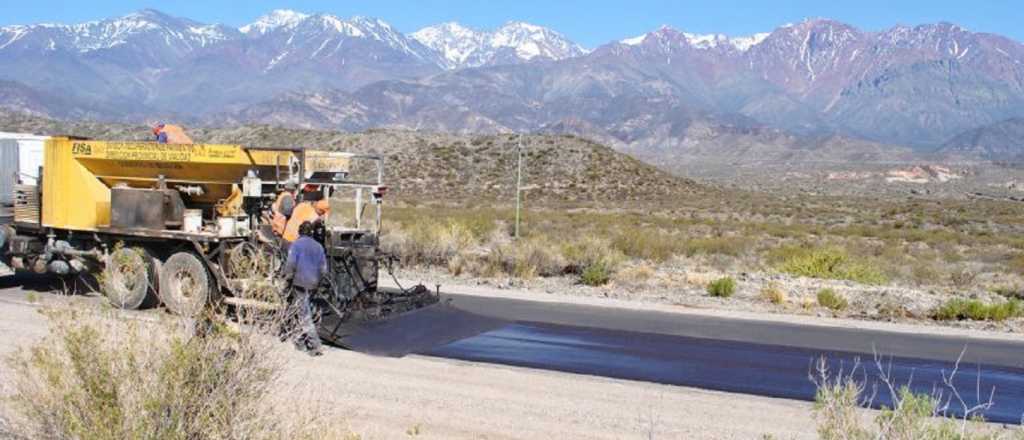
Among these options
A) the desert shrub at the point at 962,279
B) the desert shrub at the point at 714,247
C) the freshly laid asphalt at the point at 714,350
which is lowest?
the freshly laid asphalt at the point at 714,350

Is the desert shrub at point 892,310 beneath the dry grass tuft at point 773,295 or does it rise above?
beneath

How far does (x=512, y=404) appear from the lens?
997 centimetres

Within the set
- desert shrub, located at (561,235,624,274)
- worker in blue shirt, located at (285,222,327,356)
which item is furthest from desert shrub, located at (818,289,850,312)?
worker in blue shirt, located at (285,222,327,356)

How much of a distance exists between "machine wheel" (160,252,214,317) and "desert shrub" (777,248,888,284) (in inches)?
592

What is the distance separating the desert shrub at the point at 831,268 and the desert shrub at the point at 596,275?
18.3 ft

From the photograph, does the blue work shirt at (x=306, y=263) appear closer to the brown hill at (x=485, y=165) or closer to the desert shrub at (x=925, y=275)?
the desert shrub at (x=925, y=275)

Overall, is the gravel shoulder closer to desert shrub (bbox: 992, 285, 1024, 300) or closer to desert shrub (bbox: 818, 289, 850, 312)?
desert shrub (bbox: 818, 289, 850, 312)

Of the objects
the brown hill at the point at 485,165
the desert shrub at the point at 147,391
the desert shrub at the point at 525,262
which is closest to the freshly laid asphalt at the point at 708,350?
the desert shrub at the point at 525,262

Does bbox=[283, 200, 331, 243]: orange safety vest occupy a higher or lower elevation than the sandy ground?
higher

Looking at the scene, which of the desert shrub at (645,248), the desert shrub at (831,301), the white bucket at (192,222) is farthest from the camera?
the desert shrub at (645,248)

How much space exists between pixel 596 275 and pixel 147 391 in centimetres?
1609

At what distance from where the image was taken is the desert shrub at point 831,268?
2350 centimetres

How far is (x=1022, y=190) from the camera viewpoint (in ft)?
→ 388

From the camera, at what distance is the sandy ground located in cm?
905
